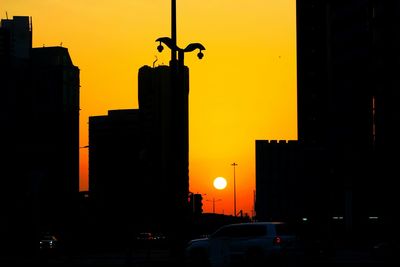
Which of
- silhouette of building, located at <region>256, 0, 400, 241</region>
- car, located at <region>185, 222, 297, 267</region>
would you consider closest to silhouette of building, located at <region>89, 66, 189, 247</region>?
car, located at <region>185, 222, 297, 267</region>

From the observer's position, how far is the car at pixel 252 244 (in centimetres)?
3422

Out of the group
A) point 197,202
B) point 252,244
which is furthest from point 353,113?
point 197,202

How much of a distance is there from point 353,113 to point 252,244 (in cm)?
10850

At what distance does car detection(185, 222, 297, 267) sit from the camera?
34219mm

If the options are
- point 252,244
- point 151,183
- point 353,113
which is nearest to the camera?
point 252,244

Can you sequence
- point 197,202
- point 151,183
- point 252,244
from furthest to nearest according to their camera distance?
point 151,183 < point 252,244 < point 197,202

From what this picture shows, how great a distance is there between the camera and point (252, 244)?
113 ft

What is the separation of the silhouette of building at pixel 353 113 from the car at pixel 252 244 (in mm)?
83024

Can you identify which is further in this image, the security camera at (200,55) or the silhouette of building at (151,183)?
the security camera at (200,55)

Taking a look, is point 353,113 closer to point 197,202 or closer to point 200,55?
point 197,202

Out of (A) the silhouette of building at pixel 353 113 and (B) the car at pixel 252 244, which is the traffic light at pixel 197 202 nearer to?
(B) the car at pixel 252 244

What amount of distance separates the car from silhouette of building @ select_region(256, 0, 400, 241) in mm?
83024

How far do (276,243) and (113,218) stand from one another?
335 ft

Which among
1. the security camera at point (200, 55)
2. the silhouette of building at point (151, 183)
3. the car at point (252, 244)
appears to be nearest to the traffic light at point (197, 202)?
the car at point (252, 244)
